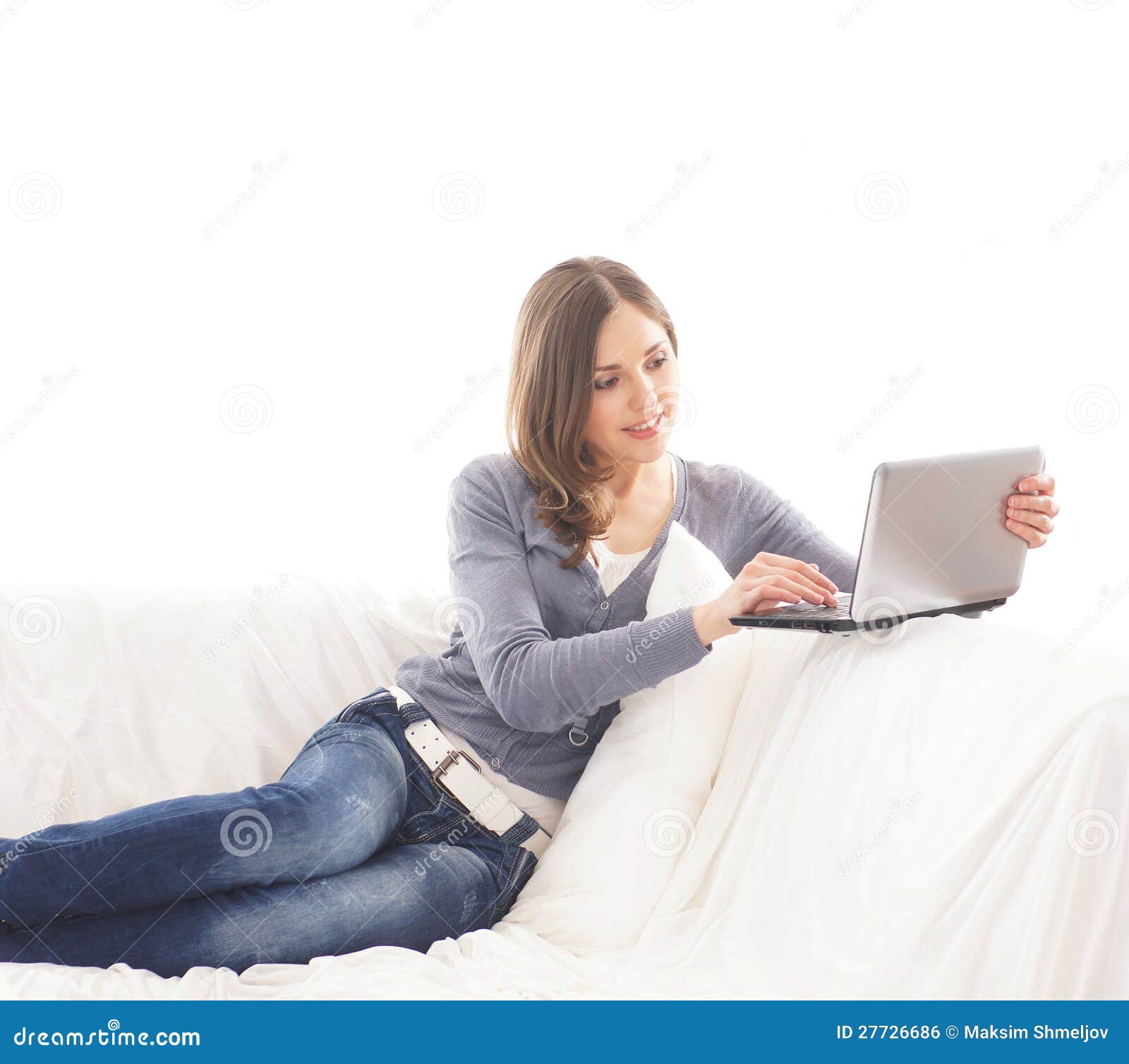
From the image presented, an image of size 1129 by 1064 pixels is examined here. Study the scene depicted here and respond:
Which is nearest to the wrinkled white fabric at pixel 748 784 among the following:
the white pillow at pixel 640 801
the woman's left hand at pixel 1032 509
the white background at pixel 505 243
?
the white pillow at pixel 640 801

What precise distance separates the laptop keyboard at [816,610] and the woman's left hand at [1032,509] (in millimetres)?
214

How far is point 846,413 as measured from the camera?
236cm

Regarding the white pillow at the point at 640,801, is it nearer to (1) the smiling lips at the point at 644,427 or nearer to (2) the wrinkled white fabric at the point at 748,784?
(2) the wrinkled white fabric at the point at 748,784

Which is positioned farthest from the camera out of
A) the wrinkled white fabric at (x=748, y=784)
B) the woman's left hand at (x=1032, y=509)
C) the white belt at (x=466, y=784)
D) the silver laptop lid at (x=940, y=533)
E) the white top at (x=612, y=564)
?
the white top at (x=612, y=564)

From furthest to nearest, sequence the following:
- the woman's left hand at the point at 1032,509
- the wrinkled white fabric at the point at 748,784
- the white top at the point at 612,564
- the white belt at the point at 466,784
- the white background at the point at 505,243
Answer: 1. the white background at the point at 505,243
2. the white top at the point at 612,564
3. the white belt at the point at 466,784
4. the woman's left hand at the point at 1032,509
5. the wrinkled white fabric at the point at 748,784

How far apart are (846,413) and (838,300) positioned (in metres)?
0.26

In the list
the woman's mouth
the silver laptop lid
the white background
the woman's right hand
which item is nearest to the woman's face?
the woman's mouth

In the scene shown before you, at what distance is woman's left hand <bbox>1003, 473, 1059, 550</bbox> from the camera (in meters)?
1.19

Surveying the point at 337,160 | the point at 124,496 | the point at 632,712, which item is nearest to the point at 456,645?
the point at 632,712

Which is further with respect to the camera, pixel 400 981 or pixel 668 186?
pixel 668 186

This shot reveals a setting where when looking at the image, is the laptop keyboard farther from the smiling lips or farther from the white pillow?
the smiling lips

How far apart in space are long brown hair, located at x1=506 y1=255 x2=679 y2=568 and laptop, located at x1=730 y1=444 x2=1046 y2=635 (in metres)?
0.36

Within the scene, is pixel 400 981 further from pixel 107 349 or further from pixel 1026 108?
pixel 1026 108

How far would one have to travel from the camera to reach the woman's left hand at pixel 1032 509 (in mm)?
1193
